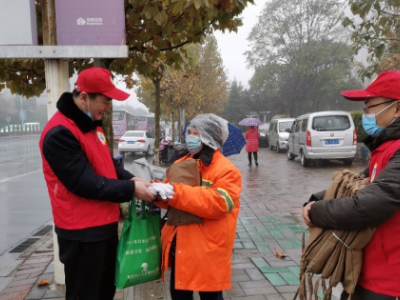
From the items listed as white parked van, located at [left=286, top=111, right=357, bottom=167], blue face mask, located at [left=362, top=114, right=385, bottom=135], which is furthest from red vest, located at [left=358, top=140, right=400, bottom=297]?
white parked van, located at [left=286, top=111, right=357, bottom=167]

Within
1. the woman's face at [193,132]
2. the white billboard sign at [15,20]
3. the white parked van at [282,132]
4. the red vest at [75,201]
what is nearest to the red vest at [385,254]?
the woman's face at [193,132]

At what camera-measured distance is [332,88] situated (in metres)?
35.5

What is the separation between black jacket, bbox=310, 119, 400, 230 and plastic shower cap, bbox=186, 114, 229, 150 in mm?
944

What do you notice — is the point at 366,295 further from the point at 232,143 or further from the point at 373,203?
the point at 232,143

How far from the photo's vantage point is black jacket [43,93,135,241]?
209 cm

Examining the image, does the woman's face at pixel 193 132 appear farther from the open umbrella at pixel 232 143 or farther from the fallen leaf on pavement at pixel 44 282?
the fallen leaf on pavement at pixel 44 282

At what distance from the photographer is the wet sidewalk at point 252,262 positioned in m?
3.67

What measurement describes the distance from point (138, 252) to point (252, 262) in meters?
2.42

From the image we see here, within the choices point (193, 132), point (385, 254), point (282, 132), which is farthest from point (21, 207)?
point (282, 132)

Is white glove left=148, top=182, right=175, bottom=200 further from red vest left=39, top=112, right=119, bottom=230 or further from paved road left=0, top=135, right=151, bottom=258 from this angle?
paved road left=0, top=135, right=151, bottom=258

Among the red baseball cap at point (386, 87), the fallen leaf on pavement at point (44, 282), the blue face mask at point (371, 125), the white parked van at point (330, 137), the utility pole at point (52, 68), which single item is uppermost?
the utility pole at point (52, 68)

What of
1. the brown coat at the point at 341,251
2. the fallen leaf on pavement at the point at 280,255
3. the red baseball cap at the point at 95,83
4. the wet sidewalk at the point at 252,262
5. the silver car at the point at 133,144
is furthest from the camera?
the silver car at the point at 133,144

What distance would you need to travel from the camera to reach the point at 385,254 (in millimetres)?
1814

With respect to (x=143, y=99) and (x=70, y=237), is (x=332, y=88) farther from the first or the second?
→ (x=70, y=237)
